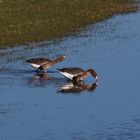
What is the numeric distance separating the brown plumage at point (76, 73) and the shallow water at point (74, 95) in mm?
257

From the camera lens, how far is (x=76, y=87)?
26.0 m

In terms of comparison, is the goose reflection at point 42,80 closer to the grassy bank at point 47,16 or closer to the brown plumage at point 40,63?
the brown plumage at point 40,63

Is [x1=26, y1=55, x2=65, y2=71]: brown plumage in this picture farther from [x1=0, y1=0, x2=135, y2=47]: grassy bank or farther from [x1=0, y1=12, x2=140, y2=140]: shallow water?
[x1=0, y1=0, x2=135, y2=47]: grassy bank

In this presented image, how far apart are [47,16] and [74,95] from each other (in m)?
16.2

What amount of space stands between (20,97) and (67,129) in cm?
375

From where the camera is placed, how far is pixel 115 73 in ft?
89.6

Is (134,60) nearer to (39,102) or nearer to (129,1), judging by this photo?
(39,102)

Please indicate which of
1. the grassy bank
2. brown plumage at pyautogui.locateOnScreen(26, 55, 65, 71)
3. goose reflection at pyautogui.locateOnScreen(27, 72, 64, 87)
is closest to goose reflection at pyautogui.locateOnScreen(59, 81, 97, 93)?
goose reflection at pyautogui.locateOnScreen(27, 72, 64, 87)

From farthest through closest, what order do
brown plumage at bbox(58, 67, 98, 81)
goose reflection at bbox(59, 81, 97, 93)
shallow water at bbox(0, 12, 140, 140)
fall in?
1. brown plumage at bbox(58, 67, 98, 81)
2. goose reflection at bbox(59, 81, 97, 93)
3. shallow water at bbox(0, 12, 140, 140)

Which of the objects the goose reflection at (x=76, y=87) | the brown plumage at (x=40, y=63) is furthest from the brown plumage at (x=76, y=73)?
the brown plumage at (x=40, y=63)

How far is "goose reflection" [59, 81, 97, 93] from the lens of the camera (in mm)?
25422

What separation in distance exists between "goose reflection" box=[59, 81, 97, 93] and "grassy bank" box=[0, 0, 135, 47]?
7.38m

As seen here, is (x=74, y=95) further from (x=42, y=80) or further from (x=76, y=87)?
(x=42, y=80)

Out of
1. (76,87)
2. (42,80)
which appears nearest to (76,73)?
(76,87)
